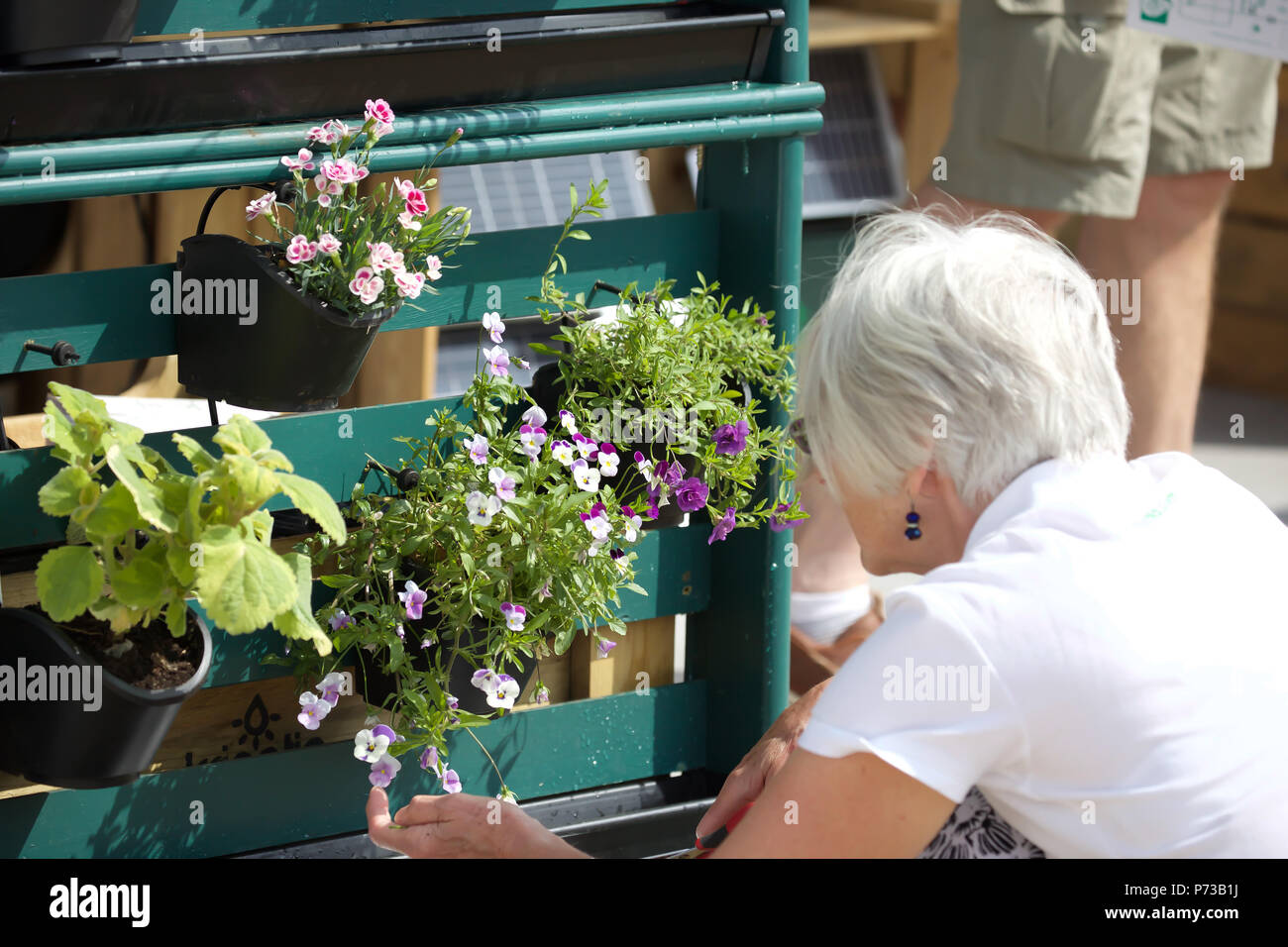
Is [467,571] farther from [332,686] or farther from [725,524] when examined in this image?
[725,524]

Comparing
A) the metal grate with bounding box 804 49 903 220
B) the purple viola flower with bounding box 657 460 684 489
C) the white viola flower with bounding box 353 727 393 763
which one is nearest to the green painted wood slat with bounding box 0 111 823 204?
the purple viola flower with bounding box 657 460 684 489

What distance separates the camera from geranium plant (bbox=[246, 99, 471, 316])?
5.17ft

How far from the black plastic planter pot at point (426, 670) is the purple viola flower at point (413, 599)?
60mm

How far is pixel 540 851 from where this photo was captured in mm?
1579

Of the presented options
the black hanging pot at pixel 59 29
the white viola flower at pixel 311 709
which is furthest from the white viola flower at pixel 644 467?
the black hanging pot at pixel 59 29

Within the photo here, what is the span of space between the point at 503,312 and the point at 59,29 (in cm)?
60

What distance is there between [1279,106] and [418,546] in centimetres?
374

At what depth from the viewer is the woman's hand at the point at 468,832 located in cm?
158

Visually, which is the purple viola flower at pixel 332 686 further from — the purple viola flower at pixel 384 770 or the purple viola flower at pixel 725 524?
the purple viola flower at pixel 725 524

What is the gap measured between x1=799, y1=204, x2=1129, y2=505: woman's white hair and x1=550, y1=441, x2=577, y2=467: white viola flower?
29 cm

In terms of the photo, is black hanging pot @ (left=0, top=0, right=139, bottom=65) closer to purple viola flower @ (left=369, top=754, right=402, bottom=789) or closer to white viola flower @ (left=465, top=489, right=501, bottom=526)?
white viola flower @ (left=465, top=489, right=501, bottom=526)
